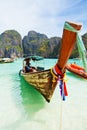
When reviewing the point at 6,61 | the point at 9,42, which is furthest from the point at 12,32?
the point at 6,61

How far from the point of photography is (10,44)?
167000 mm

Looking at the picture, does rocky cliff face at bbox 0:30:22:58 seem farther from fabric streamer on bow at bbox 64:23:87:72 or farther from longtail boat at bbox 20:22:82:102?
fabric streamer on bow at bbox 64:23:87:72

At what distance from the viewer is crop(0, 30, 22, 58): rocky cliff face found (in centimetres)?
14475

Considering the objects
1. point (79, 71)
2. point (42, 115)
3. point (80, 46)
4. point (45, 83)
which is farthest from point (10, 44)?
point (80, 46)

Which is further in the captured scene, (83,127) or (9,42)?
(9,42)

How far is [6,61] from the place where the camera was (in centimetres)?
5206

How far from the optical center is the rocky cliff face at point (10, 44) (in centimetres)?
14475

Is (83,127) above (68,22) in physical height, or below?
below

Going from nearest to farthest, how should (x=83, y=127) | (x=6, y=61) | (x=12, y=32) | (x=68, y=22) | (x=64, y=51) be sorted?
(x=68, y=22) < (x=64, y=51) < (x=83, y=127) < (x=6, y=61) < (x=12, y=32)

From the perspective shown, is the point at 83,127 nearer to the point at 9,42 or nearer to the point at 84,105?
the point at 84,105

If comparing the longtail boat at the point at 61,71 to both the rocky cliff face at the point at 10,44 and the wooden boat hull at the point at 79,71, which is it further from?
the rocky cliff face at the point at 10,44

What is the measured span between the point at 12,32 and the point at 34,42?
72.2ft

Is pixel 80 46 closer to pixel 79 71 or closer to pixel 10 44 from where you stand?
pixel 79 71

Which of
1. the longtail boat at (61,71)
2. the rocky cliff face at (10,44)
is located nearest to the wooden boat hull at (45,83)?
the longtail boat at (61,71)
